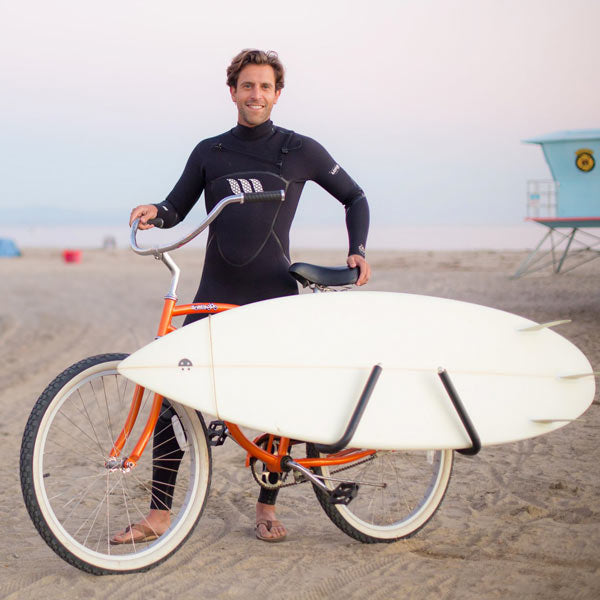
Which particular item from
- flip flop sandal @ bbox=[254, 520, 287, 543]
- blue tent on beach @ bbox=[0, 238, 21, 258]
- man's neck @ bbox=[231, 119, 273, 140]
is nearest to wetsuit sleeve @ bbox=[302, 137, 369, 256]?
man's neck @ bbox=[231, 119, 273, 140]

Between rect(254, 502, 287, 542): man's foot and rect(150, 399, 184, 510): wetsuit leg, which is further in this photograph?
rect(254, 502, 287, 542): man's foot

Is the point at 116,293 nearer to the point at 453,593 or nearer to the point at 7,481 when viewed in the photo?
the point at 7,481

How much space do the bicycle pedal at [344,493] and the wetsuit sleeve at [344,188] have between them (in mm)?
949

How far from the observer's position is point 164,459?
343cm

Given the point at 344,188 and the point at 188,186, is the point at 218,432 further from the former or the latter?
the point at 344,188

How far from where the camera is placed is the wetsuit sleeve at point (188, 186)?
11.8 ft

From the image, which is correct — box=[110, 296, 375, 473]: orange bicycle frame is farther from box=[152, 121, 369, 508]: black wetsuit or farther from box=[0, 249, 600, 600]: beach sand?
box=[0, 249, 600, 600]: beach sand

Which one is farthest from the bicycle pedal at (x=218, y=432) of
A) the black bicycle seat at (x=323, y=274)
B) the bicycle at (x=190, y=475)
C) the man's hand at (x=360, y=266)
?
the man's hand at (x=360, y=266)

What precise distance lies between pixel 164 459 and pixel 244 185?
1.15 meters

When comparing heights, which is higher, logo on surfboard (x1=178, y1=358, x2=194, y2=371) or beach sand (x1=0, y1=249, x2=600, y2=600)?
logo on surfboard (x1=178, y1=358, x2=194, y2=371)

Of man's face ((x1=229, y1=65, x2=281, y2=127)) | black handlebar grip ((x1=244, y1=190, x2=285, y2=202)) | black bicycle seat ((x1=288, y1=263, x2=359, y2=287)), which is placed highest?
man's face ((x1=229, y1=65, x2=281, y2=127))

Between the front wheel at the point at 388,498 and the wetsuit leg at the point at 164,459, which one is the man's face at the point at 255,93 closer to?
the wetsuit leg at the point at 164,459

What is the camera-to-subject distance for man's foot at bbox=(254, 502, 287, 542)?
3504 millimetres

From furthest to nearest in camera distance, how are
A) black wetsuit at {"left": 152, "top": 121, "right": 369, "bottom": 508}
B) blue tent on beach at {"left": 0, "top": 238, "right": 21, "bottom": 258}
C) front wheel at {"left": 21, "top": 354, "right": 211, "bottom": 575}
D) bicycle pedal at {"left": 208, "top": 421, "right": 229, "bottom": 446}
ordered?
1. blue tent on beach at {"left": 0, "top": 238, "right": 21, "bottom": 258}
2. black wetsuit at {"left": 152, "top": 121, "right": 369, "bottom": 508}
3. bicycle pedal at {"left": 208, "top": 421, "right": 229, "bottom": 446}
4. front wheel at {"left": 21, "top": 354, "right": 211, "bottom": 575}
